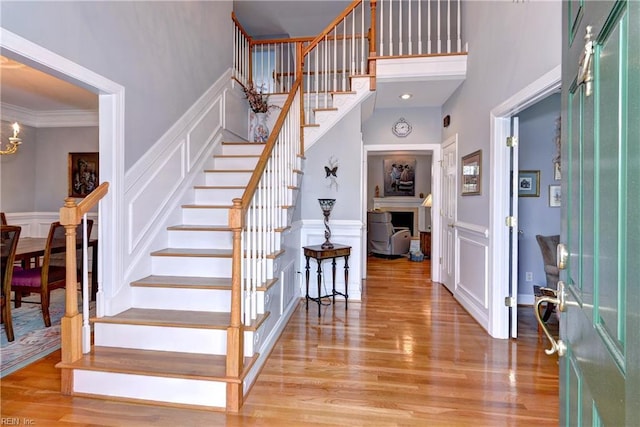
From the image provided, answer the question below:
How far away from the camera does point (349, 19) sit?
5.53 metres

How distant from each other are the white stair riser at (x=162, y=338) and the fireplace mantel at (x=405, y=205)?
7738 millimetres

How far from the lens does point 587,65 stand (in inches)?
28.0

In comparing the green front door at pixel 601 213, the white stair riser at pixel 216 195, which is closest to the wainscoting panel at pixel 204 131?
the white stair riser at pixel 216 195

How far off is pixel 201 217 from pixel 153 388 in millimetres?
1614

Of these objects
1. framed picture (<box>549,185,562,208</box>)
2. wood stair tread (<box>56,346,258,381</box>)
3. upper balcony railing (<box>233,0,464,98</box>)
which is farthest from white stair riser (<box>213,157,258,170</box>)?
framed picture (<box>549,185,562,208</box>)

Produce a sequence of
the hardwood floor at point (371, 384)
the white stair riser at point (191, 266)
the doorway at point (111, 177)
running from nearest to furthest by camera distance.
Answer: the hardwood floor at point (371, 384) < the doorway at point (111, 177) < the white stair riser at point (191, 266)

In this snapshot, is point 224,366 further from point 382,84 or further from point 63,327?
point 382,84

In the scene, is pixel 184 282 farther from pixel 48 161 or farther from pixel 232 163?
pixel 48 161

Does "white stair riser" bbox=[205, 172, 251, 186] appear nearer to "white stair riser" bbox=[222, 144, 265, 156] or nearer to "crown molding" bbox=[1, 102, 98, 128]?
"white stair riser" bbox=[222, 144, 265, 156]

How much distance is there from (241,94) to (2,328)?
3.68 metres

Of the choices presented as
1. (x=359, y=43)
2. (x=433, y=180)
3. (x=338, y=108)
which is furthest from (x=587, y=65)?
(x=359, y=43)

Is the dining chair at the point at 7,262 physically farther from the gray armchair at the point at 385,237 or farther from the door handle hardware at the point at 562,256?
the gray armchair at the point at 385,237

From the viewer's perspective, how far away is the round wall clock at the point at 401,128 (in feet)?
16.4

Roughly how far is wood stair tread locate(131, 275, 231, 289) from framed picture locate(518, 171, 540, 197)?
3612mm
